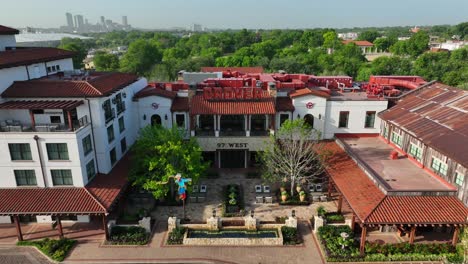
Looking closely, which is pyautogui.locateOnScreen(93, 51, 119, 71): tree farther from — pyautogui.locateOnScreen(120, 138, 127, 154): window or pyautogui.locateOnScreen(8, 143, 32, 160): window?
pyautogui.locateOnScreen(8, 143, 32, 160): window

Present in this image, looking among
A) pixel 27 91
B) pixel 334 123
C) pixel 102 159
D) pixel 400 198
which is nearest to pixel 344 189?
pixel 400 198

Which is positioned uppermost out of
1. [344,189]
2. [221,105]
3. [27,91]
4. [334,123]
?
[27,91]

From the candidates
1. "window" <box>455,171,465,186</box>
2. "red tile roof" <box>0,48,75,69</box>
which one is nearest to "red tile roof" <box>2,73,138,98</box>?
"red tile roof" <box>0,48,75,69</box>

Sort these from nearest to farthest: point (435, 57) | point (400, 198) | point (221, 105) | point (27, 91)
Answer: point (400, 198), point (27, 91), point (221, 105), point (435, 57)

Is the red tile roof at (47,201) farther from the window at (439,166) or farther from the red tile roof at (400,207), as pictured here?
the window at (439,166)

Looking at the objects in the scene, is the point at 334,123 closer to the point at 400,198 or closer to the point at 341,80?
the point at 341,80

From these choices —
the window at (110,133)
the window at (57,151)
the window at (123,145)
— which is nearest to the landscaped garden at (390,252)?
the window at (110,133)
